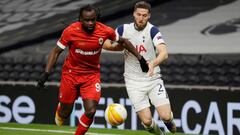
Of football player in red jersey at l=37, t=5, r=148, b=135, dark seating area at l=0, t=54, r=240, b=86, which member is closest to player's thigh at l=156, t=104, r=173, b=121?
football player in red jersey at l=37, t=5, r=148, b=135

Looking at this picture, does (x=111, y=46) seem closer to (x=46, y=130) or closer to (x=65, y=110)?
(x=65, y=110)

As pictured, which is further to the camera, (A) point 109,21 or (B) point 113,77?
(A) point 109,21

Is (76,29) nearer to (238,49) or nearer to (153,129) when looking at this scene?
(153,129)

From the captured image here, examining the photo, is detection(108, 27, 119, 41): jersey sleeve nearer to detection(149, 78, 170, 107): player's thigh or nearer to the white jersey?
the white jersey

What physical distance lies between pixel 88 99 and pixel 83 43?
703 mm

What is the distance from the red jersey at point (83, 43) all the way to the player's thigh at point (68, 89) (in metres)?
0.14

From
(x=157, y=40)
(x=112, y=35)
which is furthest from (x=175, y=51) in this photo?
(x=112, y=35)

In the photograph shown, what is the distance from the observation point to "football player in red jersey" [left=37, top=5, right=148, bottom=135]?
8.48 meters

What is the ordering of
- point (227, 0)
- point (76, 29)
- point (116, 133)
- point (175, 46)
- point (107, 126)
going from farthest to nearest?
point (227, 0) → point (175, 46) → point (107, 126) → point (116, 133) → point (76, 29)

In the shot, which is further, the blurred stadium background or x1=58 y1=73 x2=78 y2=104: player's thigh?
the blurred stadium background

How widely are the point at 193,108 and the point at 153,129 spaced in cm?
289

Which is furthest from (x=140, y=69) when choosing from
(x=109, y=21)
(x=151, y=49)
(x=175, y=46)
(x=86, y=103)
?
(x=109, y=21)

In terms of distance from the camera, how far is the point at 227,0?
53.7ft

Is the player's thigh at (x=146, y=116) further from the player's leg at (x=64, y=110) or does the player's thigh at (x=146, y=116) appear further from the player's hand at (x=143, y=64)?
the player's leg at (x=64, y=110)
